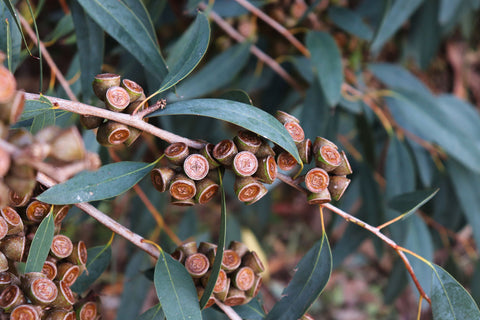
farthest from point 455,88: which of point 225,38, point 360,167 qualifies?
point 225,38

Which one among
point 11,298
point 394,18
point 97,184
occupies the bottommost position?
point 11,298

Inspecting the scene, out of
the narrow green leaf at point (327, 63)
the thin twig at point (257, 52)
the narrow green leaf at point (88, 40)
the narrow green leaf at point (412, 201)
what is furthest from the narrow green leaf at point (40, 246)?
→ the thin twig at point (257, 52)

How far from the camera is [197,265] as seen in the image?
656 mm

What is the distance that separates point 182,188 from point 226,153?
75 millimetres

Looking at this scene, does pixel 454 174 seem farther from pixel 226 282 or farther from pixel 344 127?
pixel 226 282

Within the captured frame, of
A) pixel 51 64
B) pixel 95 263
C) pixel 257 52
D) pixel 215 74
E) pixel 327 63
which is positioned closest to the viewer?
pixel 95 263

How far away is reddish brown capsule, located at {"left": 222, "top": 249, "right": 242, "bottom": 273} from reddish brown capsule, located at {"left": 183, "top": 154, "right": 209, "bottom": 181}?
0.50 ft

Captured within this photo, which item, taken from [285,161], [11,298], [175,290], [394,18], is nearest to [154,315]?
[175,290]

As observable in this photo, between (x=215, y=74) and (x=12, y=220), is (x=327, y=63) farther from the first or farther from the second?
(x=12, y=220)

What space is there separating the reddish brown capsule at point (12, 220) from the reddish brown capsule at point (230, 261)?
0.28 m

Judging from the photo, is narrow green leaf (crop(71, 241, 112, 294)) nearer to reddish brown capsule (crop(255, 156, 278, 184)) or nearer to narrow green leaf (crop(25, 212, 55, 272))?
narrow green leaf (crop(25, 212, 55, 272))

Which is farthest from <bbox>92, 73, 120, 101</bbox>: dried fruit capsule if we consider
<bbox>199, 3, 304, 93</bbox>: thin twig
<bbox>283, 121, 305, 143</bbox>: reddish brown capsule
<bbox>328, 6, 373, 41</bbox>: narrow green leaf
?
<bbox>328, 6, 373, 41</bbox>: narrow green leaf

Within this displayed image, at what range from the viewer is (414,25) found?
1.50 m

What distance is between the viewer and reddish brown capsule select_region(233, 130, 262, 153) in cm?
58
